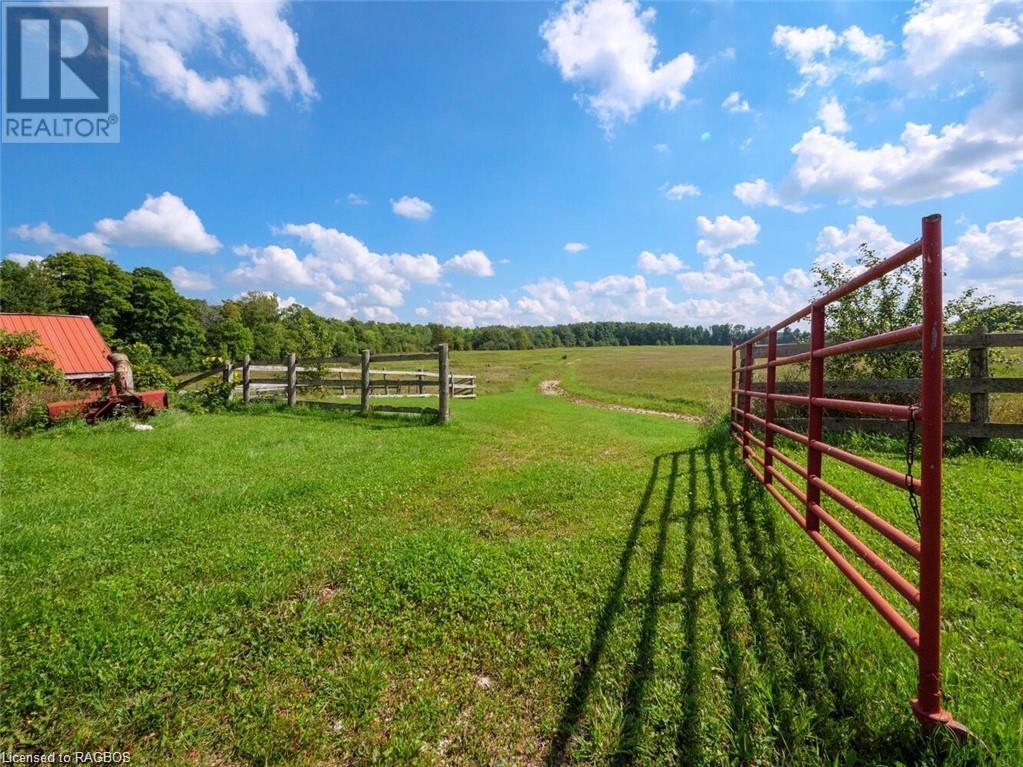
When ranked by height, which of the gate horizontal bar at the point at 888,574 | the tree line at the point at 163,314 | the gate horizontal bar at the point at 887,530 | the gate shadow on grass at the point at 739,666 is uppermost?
the tree line at the point at 163,314

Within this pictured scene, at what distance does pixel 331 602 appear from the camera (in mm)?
2842

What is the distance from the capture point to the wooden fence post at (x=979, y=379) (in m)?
5.66

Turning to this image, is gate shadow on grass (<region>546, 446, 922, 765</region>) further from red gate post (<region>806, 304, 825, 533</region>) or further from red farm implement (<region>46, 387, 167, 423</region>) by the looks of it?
red farm implement (<region>46, 387, 167, 423</region>)

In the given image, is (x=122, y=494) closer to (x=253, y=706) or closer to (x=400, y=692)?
(x=253, y=706)

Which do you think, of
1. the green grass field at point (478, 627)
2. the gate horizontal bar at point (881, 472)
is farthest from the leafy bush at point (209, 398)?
the gate horizontal bar at point (881, 472)

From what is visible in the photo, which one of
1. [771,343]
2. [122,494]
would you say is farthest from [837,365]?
[122,494]

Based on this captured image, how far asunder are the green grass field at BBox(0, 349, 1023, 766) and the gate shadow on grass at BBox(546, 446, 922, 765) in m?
0.01

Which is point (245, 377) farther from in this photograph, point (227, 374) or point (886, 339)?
point (886, 339)

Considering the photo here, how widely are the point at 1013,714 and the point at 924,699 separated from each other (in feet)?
1.25

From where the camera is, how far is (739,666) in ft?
7.18

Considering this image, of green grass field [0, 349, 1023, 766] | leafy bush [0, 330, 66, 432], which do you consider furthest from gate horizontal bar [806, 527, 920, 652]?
leafy bush [0, 330, 66, 432]

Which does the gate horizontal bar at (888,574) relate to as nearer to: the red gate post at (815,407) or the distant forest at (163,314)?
the red gate post at (815,407)

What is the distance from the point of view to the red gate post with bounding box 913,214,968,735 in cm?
167

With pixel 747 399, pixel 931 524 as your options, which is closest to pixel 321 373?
pixel 747 399
